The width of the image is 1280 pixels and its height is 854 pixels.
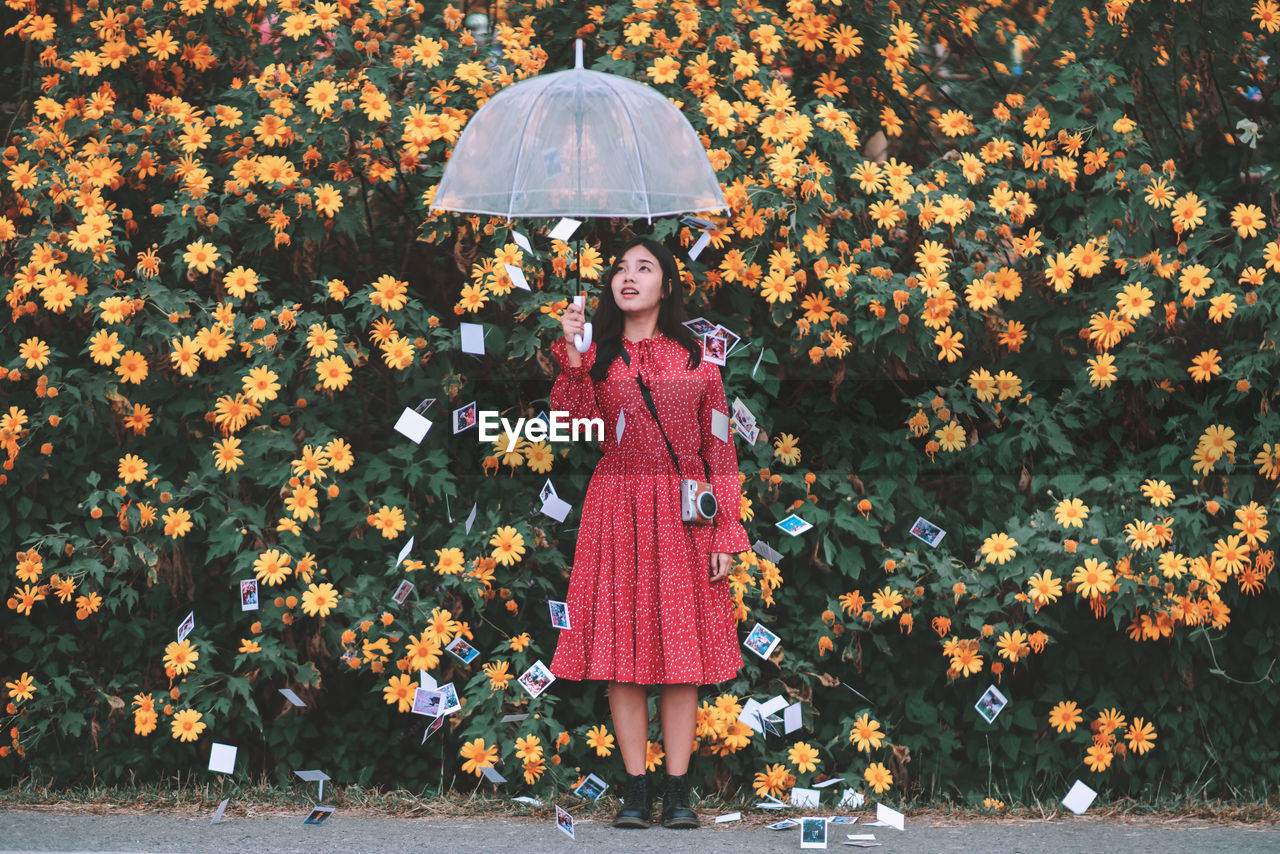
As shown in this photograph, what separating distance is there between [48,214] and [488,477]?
5.56ft

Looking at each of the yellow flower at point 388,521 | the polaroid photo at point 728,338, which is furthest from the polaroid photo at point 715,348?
the yellow flower at point 388,521

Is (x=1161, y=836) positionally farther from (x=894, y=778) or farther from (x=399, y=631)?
(x=399, y=631)

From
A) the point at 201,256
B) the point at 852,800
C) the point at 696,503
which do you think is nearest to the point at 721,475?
the point at 696,503

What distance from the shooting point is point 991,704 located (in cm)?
482

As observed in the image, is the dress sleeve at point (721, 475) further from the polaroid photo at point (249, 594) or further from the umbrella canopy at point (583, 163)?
the polaroid photo at point (249, 594)

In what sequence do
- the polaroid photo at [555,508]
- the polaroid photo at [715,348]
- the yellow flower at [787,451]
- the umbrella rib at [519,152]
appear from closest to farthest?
the umbrella rib at [519,152] → the polaroid photo at [715,348] → the polaroid photo at [555,508] → the yellow flower at [787,451]

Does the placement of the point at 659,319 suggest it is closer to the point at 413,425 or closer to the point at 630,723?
the point at 413,425

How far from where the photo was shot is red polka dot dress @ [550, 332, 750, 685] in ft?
14.2

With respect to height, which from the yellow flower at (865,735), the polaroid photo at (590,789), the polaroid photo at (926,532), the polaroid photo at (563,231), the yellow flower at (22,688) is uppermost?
the polaroid photo at (563,231)

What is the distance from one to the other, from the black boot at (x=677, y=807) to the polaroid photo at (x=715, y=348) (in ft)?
4.16

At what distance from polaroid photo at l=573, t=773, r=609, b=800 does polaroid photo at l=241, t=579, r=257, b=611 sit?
1.20 m

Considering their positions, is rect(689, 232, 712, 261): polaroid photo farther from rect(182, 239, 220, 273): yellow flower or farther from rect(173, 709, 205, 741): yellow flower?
rect(173, 709, 205, 741): yellow flower

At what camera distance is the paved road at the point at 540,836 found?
423 cm

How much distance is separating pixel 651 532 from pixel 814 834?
1.01m
